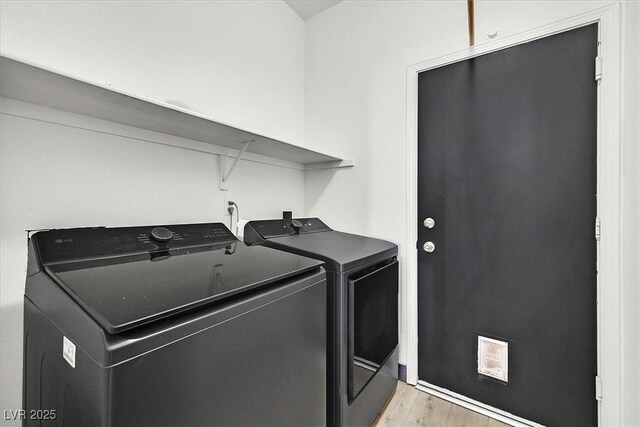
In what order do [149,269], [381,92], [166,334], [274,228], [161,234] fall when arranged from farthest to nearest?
[381,92], [274,228], [161,234], [149,269], [166,334]

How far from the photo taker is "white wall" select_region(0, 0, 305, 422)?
3.43ft

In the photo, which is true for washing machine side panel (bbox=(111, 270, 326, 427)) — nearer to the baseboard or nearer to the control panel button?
the control panel button

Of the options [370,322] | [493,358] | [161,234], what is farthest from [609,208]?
[161,234]

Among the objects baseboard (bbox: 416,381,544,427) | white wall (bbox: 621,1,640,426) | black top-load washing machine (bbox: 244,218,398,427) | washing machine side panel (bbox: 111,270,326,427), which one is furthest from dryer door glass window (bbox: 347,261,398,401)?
white wall (bbox: 621,1,640,426)

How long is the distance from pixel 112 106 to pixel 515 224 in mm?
2031

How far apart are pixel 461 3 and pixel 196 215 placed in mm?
2049

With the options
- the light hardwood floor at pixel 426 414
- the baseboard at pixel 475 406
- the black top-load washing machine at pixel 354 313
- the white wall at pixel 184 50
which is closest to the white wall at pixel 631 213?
the baseboard at pixel 475 406

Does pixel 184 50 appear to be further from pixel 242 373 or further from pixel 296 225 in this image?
pixel 242 373

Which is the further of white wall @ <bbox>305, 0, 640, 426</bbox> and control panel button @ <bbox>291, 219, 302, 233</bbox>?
control panel button @ <bbox>291, 219, 302, 233</bbox>

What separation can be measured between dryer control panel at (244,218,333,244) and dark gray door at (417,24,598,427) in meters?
0.78

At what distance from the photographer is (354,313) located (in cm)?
132

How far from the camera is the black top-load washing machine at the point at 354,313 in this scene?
1.26 m

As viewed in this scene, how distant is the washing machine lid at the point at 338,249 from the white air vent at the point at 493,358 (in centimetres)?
74

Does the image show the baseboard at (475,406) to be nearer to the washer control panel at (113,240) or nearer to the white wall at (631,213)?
the white wall at (631,213)
